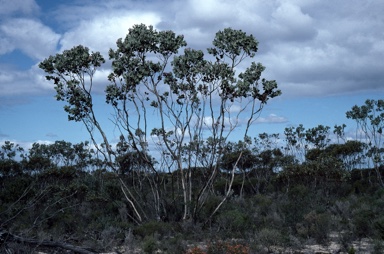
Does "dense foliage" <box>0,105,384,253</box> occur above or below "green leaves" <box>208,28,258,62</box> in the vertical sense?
below

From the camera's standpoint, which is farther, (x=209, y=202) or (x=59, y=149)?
(x=59, y=149)

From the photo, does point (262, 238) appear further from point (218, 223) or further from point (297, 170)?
point (297, 170)

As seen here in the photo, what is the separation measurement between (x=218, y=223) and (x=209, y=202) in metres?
2.91

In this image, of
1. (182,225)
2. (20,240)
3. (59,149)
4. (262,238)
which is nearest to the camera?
(20,240)

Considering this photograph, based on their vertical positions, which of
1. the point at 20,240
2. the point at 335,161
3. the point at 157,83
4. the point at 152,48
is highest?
the point at 152,48

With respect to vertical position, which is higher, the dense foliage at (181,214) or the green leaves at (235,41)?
the green leaves at (235,41)

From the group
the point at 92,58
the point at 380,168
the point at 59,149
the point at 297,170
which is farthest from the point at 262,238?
the point at 59,149

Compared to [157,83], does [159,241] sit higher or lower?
lower

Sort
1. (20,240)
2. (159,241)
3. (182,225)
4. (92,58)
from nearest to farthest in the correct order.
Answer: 1. (20,240)
2. (159,241)
3. (182,225)
4. (92,58)

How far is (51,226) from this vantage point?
57.9 feet

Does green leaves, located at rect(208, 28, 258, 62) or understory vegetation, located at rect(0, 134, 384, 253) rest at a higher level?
green leaves, located at rect(208, 28, 258, 62)

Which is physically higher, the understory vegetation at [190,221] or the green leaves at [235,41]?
the green leaves at [235,41]

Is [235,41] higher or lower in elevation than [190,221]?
higher

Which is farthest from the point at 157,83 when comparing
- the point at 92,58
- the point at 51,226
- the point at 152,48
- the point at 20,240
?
the point at 20,240
